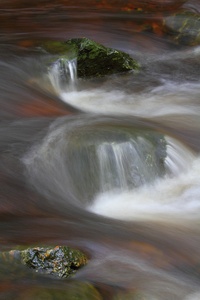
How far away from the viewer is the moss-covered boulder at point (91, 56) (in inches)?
308

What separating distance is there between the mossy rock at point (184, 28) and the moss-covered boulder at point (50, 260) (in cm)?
636

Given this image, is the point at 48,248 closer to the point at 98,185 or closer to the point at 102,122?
the point at 98,185

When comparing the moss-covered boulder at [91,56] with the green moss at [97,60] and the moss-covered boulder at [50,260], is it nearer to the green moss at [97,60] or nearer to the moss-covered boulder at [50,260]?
the green moss at [97,60]

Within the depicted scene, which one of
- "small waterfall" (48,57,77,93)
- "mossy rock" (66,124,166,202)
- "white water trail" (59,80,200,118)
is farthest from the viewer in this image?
"small waterfall" (48,57,77,93)

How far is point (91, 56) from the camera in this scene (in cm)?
787

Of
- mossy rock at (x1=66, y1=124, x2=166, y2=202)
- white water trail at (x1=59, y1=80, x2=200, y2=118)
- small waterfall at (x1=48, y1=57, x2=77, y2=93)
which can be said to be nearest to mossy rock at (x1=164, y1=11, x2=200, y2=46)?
white water trail at (x1=59, y1=80, x2=200, y2=118)

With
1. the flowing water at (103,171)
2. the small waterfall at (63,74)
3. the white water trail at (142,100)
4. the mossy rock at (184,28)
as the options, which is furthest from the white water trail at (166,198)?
the mossy rock at (184,28)

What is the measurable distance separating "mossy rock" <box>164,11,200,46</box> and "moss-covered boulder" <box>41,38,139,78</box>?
1574 millimetres

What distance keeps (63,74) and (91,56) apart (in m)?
0.47

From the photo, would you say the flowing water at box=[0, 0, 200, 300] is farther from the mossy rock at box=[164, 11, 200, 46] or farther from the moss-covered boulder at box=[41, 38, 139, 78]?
the mossy rock at box=[164, 11, 200, 46]

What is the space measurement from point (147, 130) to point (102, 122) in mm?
491

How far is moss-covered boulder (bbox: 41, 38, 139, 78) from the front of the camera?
7.83 m

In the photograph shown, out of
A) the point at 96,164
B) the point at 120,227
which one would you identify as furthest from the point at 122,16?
the point at 120,227

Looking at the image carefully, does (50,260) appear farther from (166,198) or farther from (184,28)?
(184,28)
